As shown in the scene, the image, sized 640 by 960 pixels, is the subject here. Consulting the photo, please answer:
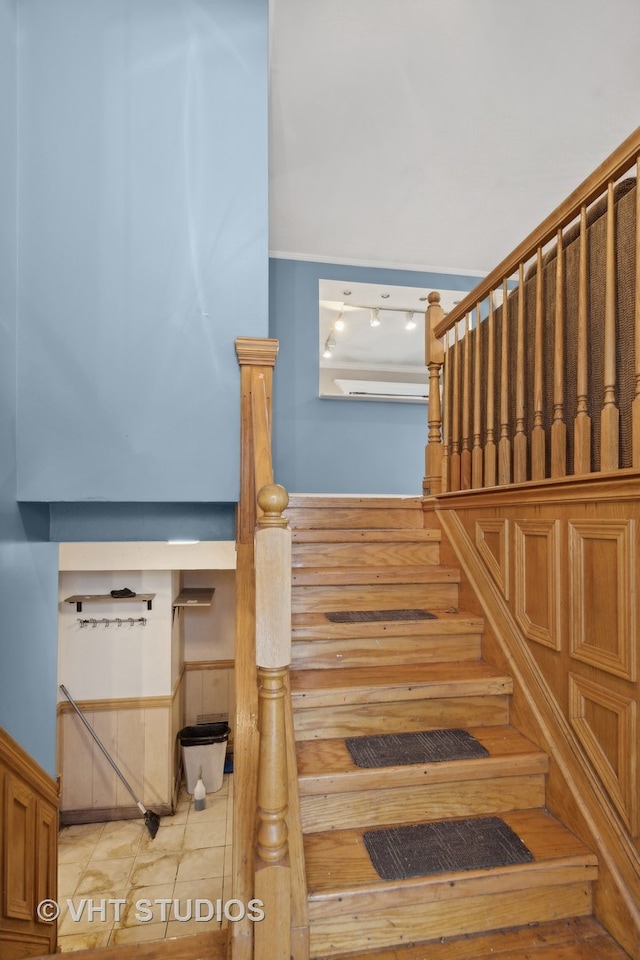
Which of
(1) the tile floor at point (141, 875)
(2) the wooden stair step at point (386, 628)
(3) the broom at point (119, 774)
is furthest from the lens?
(3) the broom at point (119, 774)

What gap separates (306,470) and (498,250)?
2579 mm

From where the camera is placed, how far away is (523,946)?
1224 mm

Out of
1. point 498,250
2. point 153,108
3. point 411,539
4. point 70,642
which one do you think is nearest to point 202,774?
point 70,642

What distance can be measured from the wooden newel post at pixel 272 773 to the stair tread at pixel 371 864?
0.40 feet

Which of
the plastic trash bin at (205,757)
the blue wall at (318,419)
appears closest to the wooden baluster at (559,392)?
the blue wall at (318,419)

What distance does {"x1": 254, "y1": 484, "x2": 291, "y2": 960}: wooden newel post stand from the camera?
3.68 feet

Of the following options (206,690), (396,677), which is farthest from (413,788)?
(206,690)

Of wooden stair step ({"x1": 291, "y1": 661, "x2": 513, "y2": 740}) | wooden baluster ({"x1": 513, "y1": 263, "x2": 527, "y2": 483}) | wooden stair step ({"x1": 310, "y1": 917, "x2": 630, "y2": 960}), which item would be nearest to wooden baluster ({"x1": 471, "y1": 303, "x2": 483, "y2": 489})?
wooden baluster ({"x1": 513, "y1": 263, "x2": 527, "y2": 483})

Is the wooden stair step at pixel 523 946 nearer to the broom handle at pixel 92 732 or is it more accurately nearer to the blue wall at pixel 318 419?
the blue wall at pixel 318 419

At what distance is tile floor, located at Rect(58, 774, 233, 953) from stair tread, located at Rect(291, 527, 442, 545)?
81.9 inches

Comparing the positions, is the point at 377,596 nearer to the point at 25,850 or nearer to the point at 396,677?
the point at 396,677

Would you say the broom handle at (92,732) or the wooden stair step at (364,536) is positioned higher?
the wooden stair step at (364,536)

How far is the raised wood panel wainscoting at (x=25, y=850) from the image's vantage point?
1880mm

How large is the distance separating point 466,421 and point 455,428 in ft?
0.44
